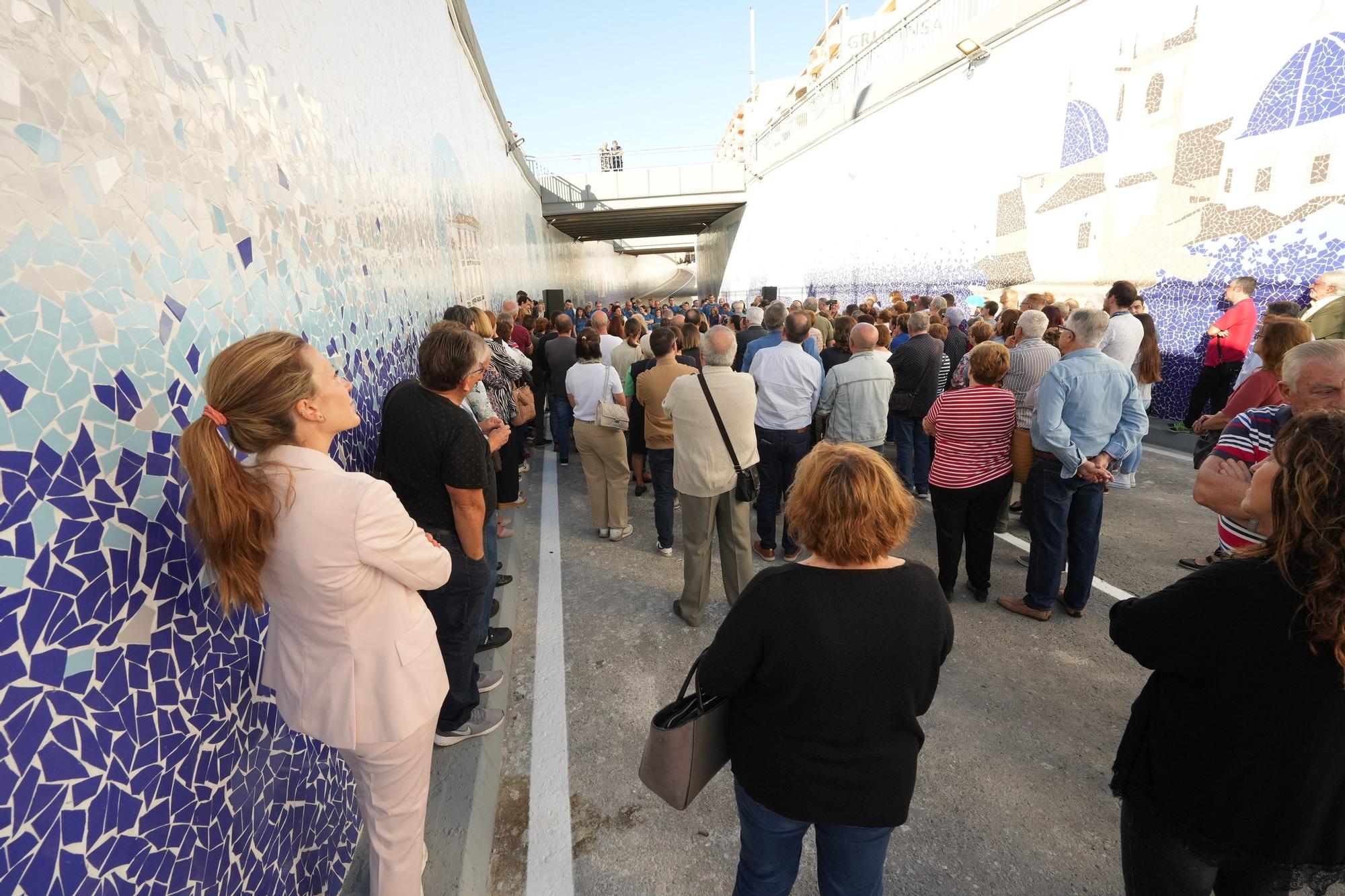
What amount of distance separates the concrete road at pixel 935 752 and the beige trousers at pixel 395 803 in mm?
617

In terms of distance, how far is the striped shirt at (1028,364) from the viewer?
4.86 m

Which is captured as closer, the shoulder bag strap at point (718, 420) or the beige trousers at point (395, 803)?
the beige trousers at point (395, 803)

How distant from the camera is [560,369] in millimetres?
7465

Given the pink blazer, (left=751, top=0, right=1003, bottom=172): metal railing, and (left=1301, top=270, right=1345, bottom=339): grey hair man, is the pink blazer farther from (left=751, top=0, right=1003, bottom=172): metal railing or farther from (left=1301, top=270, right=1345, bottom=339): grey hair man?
(left=751, top=0, right=1003, bottom=172): metal railing

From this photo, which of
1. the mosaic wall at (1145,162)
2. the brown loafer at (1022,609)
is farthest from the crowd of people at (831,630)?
the mosaic wall at (1145,162)

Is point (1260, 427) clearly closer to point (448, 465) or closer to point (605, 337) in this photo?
point (448, 465)

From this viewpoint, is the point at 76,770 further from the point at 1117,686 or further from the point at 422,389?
the point at 1117,686

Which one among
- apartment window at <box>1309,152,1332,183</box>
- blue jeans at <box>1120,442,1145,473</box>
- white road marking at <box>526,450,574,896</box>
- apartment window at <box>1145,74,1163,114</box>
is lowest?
white road marking at <box>526,450,574,896</box>

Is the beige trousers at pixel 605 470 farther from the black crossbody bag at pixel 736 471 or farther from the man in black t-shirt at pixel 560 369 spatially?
the black crossbody bag at pixel 736 471

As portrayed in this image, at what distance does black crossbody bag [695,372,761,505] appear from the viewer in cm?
409

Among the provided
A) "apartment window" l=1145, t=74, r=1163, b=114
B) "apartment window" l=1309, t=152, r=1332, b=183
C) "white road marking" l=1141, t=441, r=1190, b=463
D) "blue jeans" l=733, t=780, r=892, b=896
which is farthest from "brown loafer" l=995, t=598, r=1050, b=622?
"apartment window" l=1145, t=74, r=1163, b=114

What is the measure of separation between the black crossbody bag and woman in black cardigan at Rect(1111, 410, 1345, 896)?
8.44 ft

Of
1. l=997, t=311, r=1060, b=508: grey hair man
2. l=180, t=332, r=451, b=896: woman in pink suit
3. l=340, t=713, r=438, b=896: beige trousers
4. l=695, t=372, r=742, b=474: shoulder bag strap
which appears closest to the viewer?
l=180, t=332, r=451, b=896: woman in pink suit

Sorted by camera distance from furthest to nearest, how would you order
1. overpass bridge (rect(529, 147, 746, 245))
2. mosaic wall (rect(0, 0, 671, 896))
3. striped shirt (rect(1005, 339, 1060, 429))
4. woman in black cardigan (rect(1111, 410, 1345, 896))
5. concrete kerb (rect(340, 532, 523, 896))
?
overpass bridge (rect(529, 147, 746, 245)) → striped shirt (rect(1005, 339, 1060, 429)) → concrete kerb (rect(340, 532, 523, 896)) → woman in black cardigan (rect(1111, 410, 1345, 896)) → mosaic wall (rect(0, 0, 671, 896))
